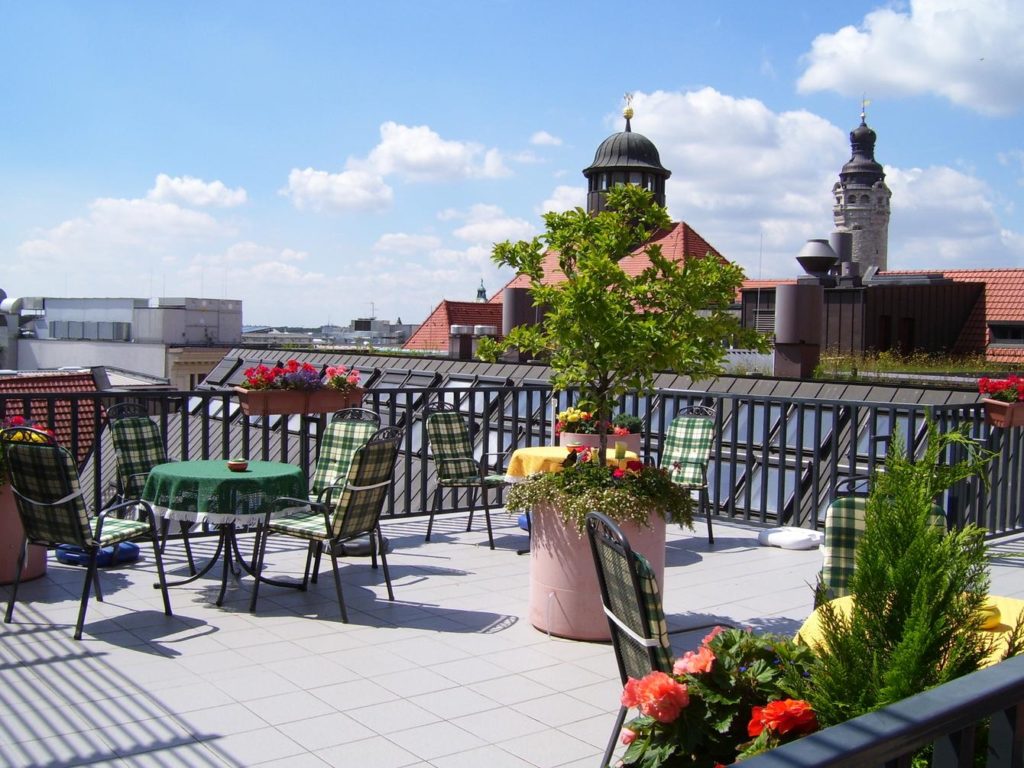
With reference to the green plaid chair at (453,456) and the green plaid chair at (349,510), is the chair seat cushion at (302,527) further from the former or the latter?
the green plaid chair at (453,456)

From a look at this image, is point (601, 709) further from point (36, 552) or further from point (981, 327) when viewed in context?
point (981, 327)

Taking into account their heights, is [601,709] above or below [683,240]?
below

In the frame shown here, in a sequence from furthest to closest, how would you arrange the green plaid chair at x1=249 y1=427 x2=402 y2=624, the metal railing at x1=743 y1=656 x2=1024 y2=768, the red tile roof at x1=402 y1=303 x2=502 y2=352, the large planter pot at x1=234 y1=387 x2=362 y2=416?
the red tile roof at x1=402 y1=303 x2=502 y2=352
the large planter pot at x1=234 y1=387 x2=362 y2=416
the green plaid chair at x1=249 y1=427 x2=402 y2=624
the metal railing at x1=743 y1=656 x2=1024 y2=768

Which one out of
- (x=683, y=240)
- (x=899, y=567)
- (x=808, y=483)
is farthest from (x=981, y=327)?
(x=899, y=567)

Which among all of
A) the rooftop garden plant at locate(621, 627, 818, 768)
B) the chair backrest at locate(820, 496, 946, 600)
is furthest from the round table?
the rooftop garden plant at locate(621, 627, 818, 768)

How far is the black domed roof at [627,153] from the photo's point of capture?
45.6m

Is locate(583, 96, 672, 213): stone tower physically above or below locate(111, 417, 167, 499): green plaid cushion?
above

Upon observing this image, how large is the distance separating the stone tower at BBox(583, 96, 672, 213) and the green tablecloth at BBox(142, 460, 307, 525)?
132 ft

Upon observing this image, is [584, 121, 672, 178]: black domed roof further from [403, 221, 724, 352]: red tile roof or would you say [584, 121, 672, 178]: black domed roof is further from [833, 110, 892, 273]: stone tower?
[833, 110, 892, 273]: stone tower

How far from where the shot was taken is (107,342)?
55344mm

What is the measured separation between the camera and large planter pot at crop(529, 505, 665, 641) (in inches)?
205

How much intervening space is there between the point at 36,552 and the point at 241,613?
4.82ft

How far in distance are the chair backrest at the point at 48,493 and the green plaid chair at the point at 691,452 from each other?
177 inches

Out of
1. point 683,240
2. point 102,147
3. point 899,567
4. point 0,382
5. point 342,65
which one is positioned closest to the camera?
point 899,567
